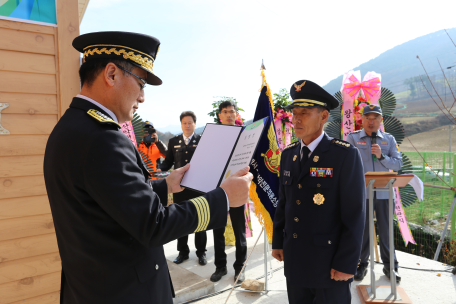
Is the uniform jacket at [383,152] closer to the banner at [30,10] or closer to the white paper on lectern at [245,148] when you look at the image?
the white paper on lectern at [245,148]

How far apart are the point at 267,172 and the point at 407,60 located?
18980cm

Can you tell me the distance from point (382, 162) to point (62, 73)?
12.5ft

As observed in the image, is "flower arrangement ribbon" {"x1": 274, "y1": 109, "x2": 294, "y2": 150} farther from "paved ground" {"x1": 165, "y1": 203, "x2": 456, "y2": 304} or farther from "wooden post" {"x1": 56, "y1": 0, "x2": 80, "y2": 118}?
"wooden post" {"x1": 56, "y1": 0, "x2": 80, "y2": 118}

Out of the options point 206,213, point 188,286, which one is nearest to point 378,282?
point 188,286

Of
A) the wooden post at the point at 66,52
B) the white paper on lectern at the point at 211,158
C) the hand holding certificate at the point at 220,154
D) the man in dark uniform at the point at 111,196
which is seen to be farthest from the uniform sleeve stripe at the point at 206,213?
the wooden post at the point at 66,52

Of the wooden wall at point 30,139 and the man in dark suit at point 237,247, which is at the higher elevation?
the wooden wall at point 30,139

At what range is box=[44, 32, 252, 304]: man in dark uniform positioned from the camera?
97 cm

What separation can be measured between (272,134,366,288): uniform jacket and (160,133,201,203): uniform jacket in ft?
8.88

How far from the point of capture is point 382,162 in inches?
150

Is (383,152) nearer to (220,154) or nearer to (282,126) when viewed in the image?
(282,126)

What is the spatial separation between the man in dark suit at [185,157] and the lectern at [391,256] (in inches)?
90.5

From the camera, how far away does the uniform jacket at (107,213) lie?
965mm

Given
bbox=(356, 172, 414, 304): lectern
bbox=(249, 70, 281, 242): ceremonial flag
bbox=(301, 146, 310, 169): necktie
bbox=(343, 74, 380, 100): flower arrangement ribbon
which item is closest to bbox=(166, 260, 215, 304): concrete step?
bbox=(249, 70, 281, 242): ceremonial flag

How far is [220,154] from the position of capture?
1591mm
